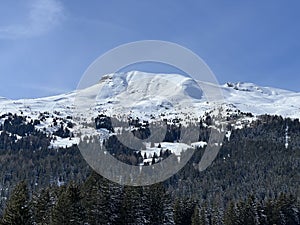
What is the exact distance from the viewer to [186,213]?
291 feet

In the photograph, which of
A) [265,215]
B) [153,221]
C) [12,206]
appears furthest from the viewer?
[265,215]

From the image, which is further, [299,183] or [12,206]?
[299,183]

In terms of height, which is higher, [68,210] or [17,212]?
[68,210]

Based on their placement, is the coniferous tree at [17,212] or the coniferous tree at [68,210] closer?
the coniferous tree at [17,212]

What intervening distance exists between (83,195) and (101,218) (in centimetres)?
326

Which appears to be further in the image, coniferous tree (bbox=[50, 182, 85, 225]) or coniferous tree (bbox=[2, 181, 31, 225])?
coniferous tree (bbox=[50, 182, 85, 225])

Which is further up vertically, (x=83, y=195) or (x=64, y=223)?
(x=83, y=195)

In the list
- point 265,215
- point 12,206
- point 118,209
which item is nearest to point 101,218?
point 118,209

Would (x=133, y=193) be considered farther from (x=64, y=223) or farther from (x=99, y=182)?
(x=64, y=223)

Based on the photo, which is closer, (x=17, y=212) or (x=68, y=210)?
(x=17, y=212)

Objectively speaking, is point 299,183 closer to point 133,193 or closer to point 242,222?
point 242,222

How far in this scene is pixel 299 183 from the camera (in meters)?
194

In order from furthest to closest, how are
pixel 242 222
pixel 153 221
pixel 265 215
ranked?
pixel 265 215 < pixel 242 222 < pixel 153 221

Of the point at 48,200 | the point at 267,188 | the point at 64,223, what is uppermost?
the point at 267,188
